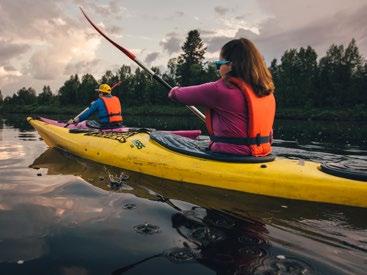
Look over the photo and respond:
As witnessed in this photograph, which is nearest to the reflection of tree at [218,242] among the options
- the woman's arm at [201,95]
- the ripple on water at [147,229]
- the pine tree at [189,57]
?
the ripple on water at [147,229]

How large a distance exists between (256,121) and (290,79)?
57.7 metres

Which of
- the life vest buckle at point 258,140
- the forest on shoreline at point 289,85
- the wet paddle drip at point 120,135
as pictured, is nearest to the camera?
the life vest buckle at point 258,140

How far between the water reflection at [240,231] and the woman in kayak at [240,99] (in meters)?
0.80

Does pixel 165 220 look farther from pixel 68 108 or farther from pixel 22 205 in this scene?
pixel 68 108

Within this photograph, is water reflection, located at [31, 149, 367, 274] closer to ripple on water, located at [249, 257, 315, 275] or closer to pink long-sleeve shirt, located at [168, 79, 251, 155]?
ripple on water, located at [249, 257, 315, 275]

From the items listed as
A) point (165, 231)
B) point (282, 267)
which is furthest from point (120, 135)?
point (282, 267)

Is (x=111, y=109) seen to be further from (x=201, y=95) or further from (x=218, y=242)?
(x=218, y=242)

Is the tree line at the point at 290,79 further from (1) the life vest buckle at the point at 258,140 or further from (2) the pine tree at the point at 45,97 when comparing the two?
(1) the life vest buckle at the point at 258,140

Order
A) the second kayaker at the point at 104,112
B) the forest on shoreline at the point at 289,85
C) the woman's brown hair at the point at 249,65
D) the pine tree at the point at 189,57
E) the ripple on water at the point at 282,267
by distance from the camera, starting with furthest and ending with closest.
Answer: the pine tree at the point at 189,57, the forest on shoreline at the point at 289,85, the second kayaker at the point at 104,112, the woman's brown hair at the point at 249,65, the ripple on water at the point at 282,267

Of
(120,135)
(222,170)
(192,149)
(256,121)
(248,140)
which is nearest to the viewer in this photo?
(256,121)

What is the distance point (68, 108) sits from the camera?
76.0 m

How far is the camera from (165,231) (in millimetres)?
3861

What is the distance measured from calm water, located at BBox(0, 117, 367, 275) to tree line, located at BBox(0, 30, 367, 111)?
159 feet

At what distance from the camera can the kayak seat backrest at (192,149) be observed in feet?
18.2
